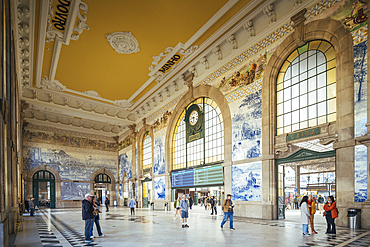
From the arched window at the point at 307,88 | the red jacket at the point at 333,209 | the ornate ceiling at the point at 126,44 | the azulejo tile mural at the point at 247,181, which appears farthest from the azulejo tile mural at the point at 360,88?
the azulejo tile mural at the point at 247,181

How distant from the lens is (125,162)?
2980 cm

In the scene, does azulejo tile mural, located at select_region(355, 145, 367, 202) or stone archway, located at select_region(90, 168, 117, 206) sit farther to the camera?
stone archway, located at select_region(90, 168, 117, 206)

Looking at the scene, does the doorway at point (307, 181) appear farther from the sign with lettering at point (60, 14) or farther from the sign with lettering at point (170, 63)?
the sign with lettering at point (60, 14)

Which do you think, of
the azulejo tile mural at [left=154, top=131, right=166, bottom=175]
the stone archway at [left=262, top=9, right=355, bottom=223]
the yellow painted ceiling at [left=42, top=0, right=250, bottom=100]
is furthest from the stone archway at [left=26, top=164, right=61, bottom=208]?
the stone archway at [left=262, top=9, right=355, bottom=223]

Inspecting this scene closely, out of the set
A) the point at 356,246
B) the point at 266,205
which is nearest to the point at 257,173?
the point at 266,205

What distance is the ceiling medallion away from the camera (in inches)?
561

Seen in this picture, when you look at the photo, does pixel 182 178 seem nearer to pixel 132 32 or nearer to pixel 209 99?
pixel 209 99

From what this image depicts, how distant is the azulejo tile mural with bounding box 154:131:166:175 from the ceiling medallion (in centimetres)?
811

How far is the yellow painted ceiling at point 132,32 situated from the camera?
39.7 feet

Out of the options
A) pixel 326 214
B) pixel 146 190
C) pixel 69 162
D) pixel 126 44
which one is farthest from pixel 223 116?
pixel 69 162

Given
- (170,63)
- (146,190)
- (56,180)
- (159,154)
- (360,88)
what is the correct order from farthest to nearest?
1. (56,180)
2. (146,190)
3. (159,154)
4. (170,63)
5. (360,88)

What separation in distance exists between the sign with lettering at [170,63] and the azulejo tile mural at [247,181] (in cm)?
801

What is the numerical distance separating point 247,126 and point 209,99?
4237mm

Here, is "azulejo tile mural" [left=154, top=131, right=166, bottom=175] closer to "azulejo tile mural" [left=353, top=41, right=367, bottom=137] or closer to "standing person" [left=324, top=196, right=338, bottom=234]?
"standing person" [left=324, top=196, right=338, bottom=234]
